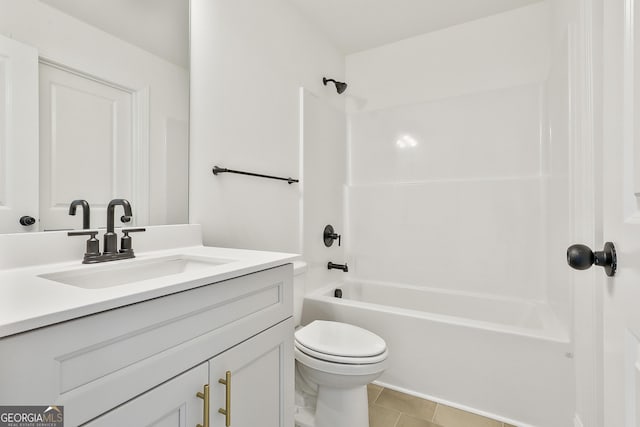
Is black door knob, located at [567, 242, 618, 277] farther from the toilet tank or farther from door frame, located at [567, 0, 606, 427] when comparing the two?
the toilet tank

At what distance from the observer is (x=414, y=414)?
5.25ft

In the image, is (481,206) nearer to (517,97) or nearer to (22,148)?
(517,97)

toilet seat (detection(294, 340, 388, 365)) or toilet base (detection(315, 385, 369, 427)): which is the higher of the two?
toilet seat (detection(294, 340, 388, 365))

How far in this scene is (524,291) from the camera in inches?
79.7

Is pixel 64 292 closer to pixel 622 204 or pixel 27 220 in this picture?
pixel 27 220

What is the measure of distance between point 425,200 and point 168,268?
192 cm

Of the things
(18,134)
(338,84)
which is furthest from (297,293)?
(338,84)

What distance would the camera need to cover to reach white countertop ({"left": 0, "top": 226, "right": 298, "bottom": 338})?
0.46 metres

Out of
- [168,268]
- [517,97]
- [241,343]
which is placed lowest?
[241,343]

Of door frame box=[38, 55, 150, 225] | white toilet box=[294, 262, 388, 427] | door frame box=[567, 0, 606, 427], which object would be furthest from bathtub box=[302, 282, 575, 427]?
door frame box=[38, 55, 150, 225]

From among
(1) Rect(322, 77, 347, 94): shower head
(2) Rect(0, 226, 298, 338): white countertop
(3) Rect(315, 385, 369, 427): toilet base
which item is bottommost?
(3) Rect(315, 385, 369, 427): toilet base

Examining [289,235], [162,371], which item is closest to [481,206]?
[289,235]

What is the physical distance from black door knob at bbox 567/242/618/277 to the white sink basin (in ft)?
2.97

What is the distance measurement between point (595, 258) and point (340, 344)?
119 centimetres
